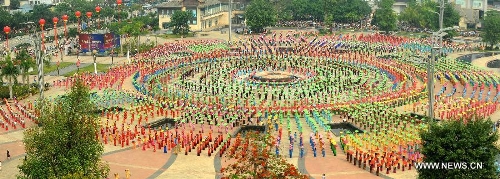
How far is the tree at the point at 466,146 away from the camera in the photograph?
2786 cm

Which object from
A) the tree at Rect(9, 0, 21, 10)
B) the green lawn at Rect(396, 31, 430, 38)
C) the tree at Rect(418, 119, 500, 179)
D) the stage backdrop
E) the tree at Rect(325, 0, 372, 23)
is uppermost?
the tree at Rect(9, 0, 21, 10)

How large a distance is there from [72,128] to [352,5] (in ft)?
309

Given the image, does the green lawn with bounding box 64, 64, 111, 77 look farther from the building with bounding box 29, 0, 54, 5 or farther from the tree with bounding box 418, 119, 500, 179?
the building with bounding box 29, 0, 54, 5

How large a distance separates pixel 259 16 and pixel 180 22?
1392cm

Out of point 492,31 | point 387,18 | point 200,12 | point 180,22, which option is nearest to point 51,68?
point 180,22

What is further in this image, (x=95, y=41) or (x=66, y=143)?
(x=95, y=41)

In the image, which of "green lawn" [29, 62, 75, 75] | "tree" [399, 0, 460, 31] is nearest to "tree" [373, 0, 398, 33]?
"tree" [399, 0, 460, 31]

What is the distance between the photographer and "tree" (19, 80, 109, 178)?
1108 inches

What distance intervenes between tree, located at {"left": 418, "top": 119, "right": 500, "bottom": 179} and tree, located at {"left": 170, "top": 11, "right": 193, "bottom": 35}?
80542 millimetres

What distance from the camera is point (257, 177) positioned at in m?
23.9

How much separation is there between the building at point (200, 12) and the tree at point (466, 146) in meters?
86.5

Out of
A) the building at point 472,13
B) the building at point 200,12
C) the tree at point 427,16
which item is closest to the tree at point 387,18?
the tree at point 427,16

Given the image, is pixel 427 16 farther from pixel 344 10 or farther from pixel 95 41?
pixel 95 41

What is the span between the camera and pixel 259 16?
10600 centimetres
